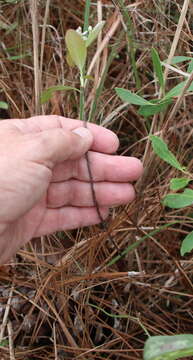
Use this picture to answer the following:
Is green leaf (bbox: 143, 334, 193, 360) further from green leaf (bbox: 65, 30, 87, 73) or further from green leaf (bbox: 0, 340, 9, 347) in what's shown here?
green leaf (bbox: 0, 340, 9, 347)

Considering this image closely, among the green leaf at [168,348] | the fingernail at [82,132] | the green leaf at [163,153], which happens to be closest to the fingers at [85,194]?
the fingernail at [82,132]

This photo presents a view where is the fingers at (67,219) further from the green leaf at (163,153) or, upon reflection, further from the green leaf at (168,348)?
the green leaf at (168,348)

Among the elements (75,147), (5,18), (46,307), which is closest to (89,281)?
(46,307)

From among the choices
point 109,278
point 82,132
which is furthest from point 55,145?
point 109,278

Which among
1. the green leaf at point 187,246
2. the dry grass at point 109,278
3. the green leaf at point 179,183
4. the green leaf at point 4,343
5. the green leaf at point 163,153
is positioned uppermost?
the green leaf at point 163,153

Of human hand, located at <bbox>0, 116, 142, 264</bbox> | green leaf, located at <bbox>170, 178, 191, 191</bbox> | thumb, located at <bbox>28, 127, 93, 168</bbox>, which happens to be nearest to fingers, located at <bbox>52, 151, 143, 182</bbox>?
human hand, located at <bbox>0, 116, 142, 264</bbox>
